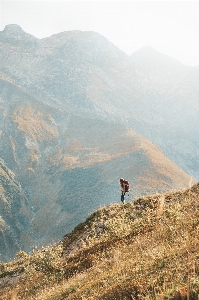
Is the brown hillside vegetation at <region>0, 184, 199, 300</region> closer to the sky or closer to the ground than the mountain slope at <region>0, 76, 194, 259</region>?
closer to the ground

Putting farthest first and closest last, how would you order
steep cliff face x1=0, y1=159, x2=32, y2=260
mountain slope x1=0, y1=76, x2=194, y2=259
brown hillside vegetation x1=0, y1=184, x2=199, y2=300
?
mountain slope x1=0, y1=76, x2=194, y2=259 → steep cliff face x1=0, y1=159, x2=32, y2=260 → brown hillside vegetation x1=0, y1=184, x2=199, y2=300

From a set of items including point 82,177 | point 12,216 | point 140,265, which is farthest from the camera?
point 82,177

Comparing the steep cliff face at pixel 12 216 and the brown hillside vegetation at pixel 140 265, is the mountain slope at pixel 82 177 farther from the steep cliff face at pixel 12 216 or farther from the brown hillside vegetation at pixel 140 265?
the brown hillside vegetation at pixel 140 265

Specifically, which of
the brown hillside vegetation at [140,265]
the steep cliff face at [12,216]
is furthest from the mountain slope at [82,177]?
the brown hillside vegetation at [140,265]

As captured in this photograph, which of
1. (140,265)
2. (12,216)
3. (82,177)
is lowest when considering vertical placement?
(140,265)

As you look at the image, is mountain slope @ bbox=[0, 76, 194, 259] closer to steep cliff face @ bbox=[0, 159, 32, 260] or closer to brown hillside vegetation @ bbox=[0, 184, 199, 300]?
steep cliff face @ bbox=[0, 159, 32, 260]

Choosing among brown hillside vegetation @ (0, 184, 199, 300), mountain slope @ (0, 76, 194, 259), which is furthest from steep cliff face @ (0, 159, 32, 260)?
brown hillside vegetation @ (0, 184, 199, 300)

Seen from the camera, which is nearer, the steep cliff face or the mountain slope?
the steep cliff face

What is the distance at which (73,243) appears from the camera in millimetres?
20922

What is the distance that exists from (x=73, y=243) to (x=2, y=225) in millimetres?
125348

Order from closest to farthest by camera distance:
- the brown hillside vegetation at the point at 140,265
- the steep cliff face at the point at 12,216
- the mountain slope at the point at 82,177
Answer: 1. the brown hillside vegetation at the point at 140,265
2. the steep cliff face at the point at 12,216
3. the mountain slope at the point at 82,177

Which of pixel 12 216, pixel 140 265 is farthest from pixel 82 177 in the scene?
pixel 140 265

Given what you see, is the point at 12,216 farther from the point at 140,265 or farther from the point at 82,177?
the point at 140,265

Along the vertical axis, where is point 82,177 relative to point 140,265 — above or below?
above
